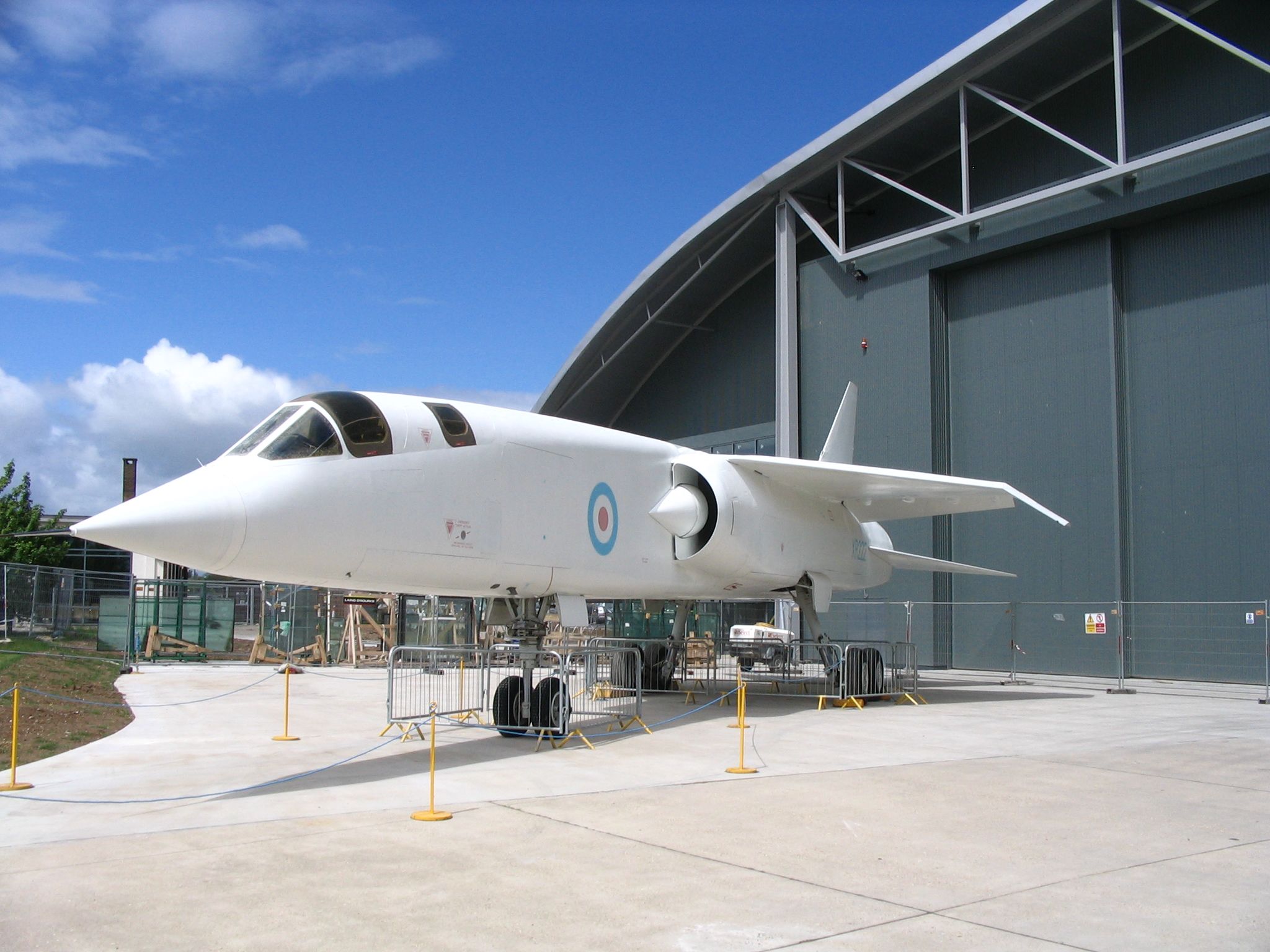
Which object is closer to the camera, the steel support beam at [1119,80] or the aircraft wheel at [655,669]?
the aircraft wheel at [655,669]

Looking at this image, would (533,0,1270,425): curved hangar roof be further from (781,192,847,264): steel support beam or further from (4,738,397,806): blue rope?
(4,738,397,806): blue rope

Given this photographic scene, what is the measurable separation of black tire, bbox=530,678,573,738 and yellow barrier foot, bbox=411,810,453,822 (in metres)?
3.57

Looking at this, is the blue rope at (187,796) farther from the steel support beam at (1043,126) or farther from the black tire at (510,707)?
the steel support beam at (1043,126)

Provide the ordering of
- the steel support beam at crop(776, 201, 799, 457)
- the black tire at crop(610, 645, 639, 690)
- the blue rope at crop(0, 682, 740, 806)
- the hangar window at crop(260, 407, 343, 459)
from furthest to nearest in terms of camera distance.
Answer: the steel support beam at crop(776, 201, 799, 457) → the black tire at crop(610, 645, 639, 690) → the hangar window at crop(260, 407, 343, 459) → the blue rope at crop(0, 682, 740, 806)

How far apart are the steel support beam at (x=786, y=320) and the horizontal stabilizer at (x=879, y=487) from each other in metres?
10.3

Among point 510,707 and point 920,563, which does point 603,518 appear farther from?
point 920,563

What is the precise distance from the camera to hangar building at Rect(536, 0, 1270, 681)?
19750 mm

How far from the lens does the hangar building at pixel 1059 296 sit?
19750 mm

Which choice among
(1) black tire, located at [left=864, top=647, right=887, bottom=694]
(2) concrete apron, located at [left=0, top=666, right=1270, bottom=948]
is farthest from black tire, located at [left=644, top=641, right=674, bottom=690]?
(2) concrete apron, located at [left=0, top=666, right=1270, bottom=948]

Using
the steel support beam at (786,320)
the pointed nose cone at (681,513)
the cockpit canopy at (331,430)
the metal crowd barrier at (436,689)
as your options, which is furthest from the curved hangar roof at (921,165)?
the cockpit canopy at (331,430)

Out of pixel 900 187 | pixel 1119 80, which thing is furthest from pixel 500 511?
pixel 900 187

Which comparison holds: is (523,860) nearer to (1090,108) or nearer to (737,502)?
(737,502)

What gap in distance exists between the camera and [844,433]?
18266 millimetres

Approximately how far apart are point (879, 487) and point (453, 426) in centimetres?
733
